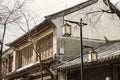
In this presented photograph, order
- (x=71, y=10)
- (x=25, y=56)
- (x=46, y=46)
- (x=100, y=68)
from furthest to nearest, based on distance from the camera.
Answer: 1. (x=25, y=56)
2. (x=46, y=46)
3. (x=71, y=10)
4. (x=100, y=68)

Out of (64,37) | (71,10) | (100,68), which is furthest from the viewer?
(71,10)

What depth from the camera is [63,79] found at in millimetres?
20750

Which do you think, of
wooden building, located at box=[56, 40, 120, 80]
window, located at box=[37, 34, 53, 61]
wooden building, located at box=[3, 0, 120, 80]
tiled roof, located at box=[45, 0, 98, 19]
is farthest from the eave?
wooden building, located at box=[56, 40, 120, 80]

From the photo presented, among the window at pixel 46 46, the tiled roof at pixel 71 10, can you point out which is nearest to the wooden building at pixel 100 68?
the window at pixel 46 46

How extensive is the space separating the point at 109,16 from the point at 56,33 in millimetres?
4377

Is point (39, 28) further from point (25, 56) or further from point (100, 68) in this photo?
point (100, 68)

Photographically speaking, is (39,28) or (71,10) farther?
(39,28)

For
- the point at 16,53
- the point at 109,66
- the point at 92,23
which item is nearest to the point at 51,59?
the point at 92,23

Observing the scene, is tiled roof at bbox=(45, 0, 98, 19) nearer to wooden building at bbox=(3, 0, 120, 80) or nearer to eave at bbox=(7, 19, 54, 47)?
wooden building at bbox=(3, 0, 120, 80)

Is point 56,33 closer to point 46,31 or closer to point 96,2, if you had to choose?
point 46,31

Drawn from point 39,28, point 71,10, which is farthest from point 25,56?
point 71,10

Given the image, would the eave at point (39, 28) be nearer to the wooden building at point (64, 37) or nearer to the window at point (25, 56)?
the wooden building at point (64, 37)

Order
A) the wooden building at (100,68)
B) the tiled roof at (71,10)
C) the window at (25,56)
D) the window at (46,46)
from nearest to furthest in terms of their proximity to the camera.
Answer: the wooden building at (100,68), the tiled roof at (71,10), the window at (46,46), the window at (25,56)

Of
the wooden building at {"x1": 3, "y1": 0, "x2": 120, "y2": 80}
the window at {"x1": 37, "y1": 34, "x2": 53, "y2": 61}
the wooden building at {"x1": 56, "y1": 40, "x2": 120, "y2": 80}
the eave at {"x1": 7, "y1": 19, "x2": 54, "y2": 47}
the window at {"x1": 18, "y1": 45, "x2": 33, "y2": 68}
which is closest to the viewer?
the wooden building at {"x1": 56, "y1": 40, "x2": 120, "y2": 80}
